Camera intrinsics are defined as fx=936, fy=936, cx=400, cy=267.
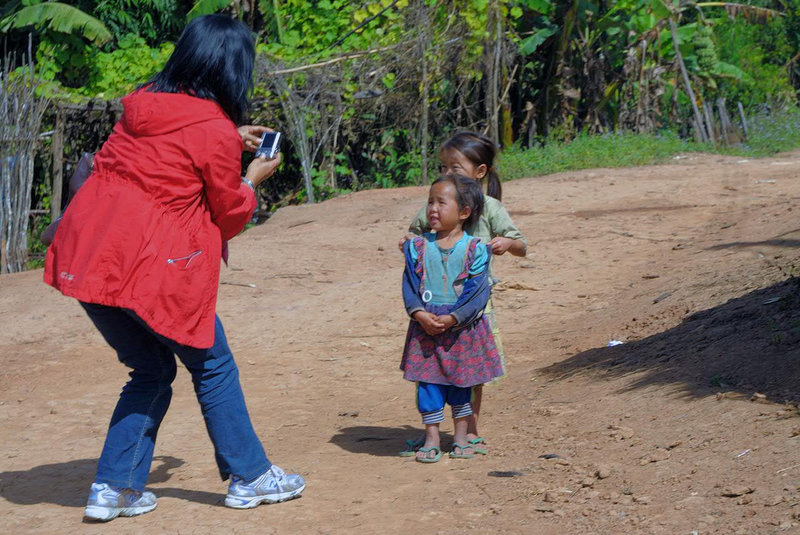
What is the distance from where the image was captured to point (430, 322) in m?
4.03

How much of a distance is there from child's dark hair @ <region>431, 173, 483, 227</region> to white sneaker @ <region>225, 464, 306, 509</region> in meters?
1.40

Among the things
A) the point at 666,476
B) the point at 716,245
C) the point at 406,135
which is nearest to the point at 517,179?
the point at 406,135

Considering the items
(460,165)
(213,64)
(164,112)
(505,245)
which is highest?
(213,64)

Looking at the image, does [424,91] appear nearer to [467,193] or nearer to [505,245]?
[467,193]

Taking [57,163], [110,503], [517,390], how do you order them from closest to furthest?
[110,503]
[517,390]
[57,163]

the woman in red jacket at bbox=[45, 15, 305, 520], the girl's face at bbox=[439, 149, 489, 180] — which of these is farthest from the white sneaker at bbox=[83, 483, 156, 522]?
the girl's face at bbox=[439, 149, 489, 180]

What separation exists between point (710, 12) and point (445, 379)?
20.3 m

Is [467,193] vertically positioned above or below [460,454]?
above

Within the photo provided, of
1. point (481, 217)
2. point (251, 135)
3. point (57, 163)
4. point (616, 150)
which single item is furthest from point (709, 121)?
point (251, 135)

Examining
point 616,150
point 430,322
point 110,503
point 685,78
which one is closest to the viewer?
point 110,503

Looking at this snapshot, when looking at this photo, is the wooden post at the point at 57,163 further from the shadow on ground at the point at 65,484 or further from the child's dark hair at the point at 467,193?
the child's dark hair at the point at 467,193

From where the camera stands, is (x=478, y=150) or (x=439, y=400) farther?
(x=478, y=150)

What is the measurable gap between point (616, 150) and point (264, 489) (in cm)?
1217

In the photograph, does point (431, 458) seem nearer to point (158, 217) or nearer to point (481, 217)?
point (481, 217)
